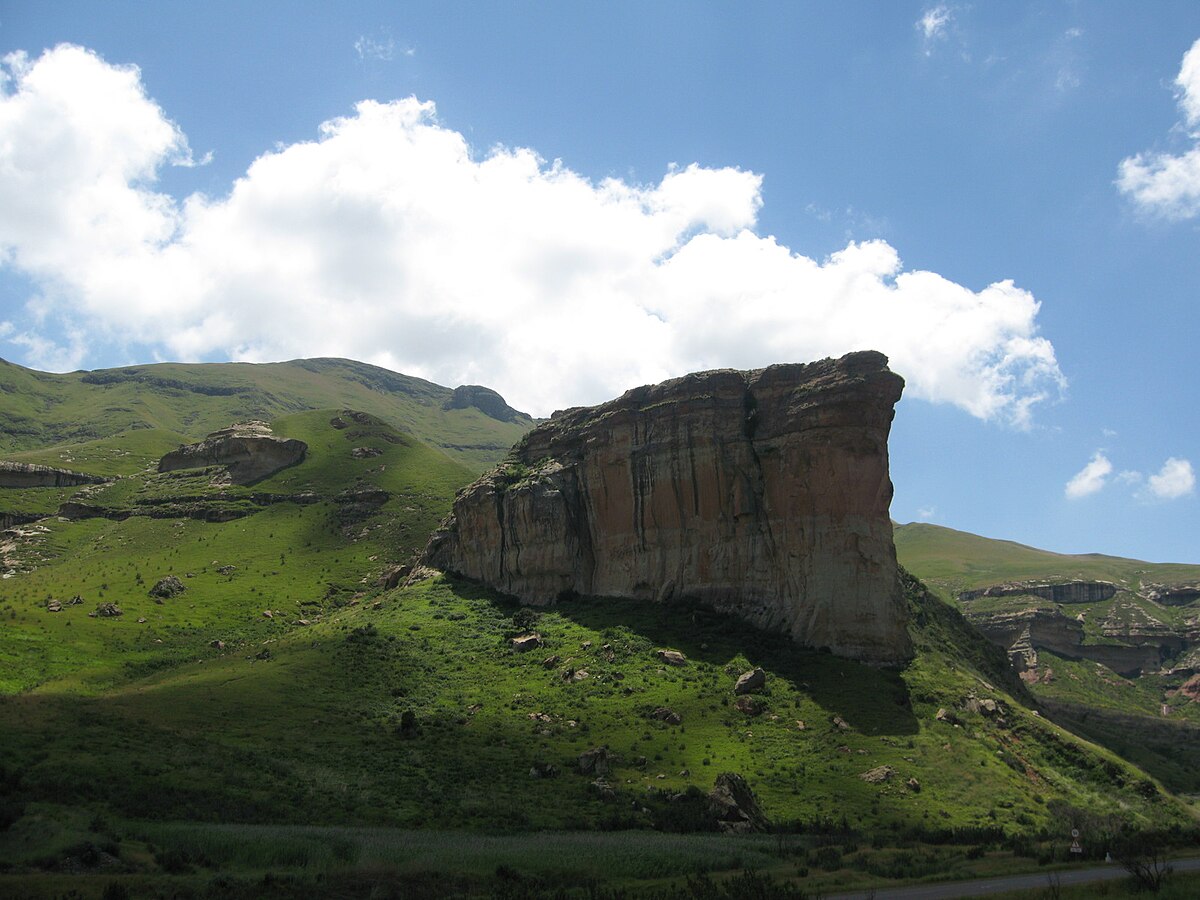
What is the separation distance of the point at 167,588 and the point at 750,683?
228ft

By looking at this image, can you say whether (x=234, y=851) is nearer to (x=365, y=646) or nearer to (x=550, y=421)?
(x=365, y=646)

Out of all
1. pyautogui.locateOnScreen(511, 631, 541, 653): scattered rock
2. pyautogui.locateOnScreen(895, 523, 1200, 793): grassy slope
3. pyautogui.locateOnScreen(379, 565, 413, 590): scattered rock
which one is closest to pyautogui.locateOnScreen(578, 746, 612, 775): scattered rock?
pyautogui.locateOnScreen(511, 631, 541, 653): scattered rock

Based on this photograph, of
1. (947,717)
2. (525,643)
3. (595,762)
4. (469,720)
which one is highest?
(525,643)

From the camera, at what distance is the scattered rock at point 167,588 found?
94.8 m

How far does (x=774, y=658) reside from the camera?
65.4 m

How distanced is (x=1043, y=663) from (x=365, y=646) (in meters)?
131

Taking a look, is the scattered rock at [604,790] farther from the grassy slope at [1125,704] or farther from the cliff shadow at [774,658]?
the grassy slope at [1125,704]

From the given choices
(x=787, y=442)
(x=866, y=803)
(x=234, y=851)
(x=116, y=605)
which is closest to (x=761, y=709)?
(x=866, y=803)

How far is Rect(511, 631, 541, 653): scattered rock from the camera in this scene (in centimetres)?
7444

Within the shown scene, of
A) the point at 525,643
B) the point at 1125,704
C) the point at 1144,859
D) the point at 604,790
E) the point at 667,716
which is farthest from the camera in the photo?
the point at 1125,704

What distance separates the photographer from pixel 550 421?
101m

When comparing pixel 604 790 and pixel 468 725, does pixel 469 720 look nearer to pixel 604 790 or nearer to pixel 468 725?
pixel 468 725

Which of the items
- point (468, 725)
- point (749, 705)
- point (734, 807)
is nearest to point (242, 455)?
point (468, 725)

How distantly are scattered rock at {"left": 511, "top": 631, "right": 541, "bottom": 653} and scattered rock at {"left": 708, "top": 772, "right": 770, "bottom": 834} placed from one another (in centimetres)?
2976
